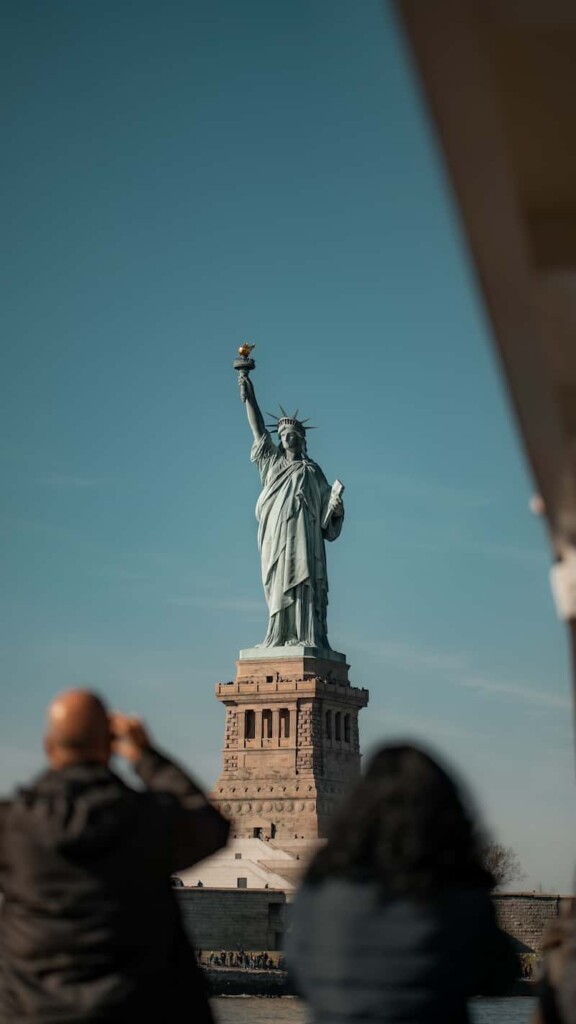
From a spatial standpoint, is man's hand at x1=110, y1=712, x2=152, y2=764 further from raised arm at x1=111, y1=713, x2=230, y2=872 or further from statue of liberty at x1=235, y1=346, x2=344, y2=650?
Result: statue of liberty at x1=235, y1=346, x2=344, y2=650

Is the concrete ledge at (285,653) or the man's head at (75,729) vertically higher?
the concrete ledge at (285,653)

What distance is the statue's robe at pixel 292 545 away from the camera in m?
49.7

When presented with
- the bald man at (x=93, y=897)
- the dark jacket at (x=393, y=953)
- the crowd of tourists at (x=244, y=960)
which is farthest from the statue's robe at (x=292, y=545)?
the dark jacket at (x=393, y=953)

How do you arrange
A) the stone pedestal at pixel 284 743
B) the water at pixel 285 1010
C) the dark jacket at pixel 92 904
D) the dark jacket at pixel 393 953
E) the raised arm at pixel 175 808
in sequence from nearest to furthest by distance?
the dark jacket at pixel 393 953
the dark jacket at pixel 92 904
the raised arm at pixel 175 808
the water at pixel 285 1010
the stone pedestal at pixel 284 743

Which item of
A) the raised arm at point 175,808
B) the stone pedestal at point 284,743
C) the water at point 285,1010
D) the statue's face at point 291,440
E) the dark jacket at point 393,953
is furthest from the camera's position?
the statue's face at point 291,440

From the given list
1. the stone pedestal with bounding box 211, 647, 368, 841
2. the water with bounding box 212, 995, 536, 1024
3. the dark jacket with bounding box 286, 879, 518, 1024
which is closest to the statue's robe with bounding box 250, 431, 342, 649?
the stone pedestal with bounding box 211, 647, 368, 841

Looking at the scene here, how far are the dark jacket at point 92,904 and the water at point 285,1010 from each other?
26.8 m

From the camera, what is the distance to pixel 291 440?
50.7 m

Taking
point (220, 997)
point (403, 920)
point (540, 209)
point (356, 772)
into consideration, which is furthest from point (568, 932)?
point (356, 772)

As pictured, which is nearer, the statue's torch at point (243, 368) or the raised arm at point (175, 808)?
the raised arm at point (175, 808)

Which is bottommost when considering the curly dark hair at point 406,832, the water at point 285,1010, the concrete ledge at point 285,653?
the curly dark hair at point 406,832

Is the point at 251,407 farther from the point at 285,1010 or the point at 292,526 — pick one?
the point at 285,1010

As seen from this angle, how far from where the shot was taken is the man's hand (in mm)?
4312

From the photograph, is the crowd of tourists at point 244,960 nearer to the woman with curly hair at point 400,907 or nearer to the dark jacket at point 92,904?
the dark jacket at point 92,904
